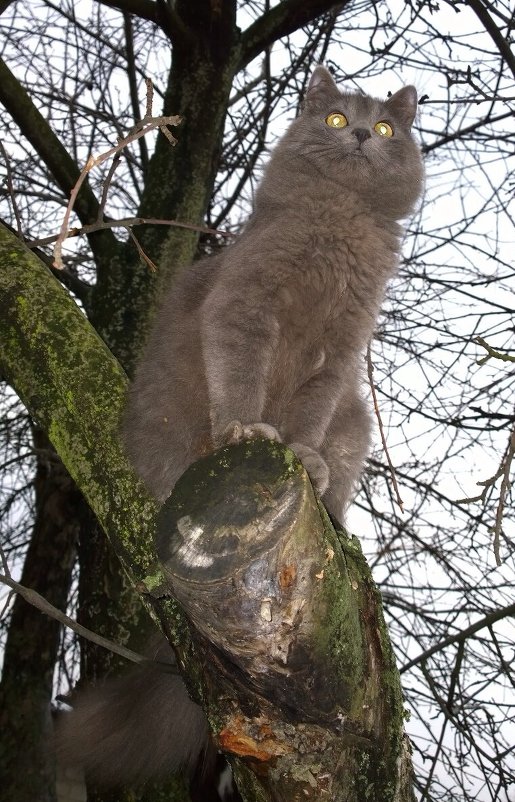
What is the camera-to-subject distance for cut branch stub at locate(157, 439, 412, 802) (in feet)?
4.24

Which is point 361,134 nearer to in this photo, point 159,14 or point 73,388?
point 73,388

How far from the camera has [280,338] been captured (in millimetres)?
2166

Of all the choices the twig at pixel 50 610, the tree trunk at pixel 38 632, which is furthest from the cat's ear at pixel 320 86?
the tree trunk at pixel 38 632

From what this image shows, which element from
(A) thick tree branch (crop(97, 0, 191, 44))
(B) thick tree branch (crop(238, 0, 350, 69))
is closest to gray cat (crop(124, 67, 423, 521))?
(A) thick tree branch (crop(97, 0, 191, 44))

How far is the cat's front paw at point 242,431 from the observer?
1.80 m

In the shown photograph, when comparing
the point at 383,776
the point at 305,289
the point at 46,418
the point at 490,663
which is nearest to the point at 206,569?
the point at 383,776

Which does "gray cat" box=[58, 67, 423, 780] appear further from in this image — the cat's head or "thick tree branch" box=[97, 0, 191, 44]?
"thick tree branch" box=[97, 0, 191, 44]

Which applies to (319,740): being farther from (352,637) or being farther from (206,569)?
(206,569)

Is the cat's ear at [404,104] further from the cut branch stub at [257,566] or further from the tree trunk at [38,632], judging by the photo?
the tree trunk at [38,632]

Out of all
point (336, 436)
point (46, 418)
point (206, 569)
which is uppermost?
point (336, 436)

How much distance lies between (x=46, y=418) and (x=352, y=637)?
987mm

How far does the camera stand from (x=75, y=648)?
4191 millimetres

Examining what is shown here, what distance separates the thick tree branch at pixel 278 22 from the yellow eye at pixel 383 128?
1.69 m

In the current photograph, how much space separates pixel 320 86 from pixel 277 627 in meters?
2.31
